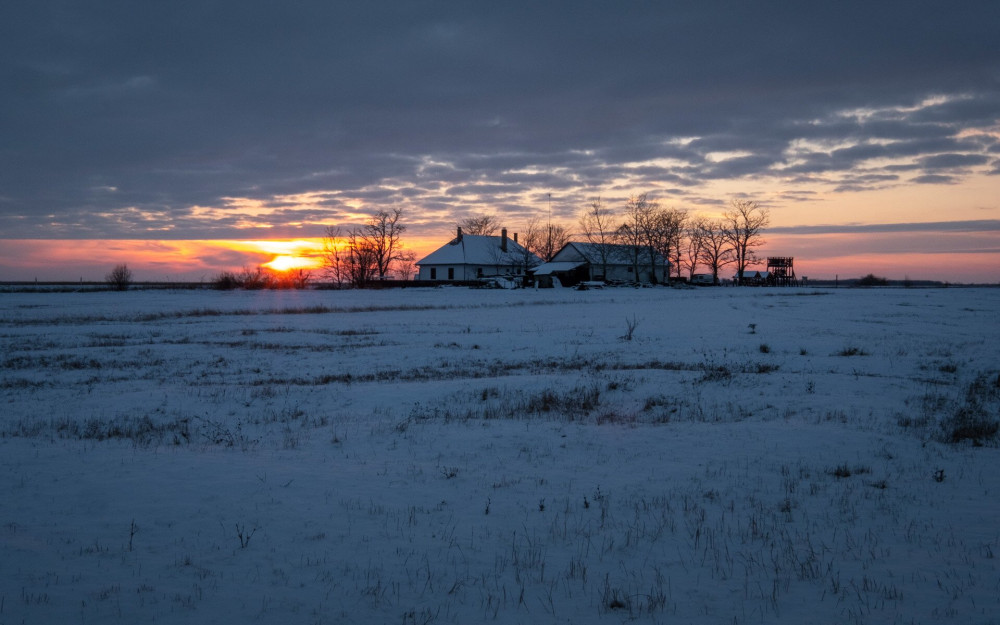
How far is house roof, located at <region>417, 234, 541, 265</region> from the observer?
97.6 m

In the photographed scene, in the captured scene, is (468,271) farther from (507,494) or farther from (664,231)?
(507,494)

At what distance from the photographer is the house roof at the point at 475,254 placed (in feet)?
320

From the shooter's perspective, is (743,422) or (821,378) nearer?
(743,422)

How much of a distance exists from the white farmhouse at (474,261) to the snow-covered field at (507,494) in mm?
79202

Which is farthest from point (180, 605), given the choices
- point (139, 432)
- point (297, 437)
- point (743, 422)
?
point (743, 422)

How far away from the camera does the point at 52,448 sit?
9547mm

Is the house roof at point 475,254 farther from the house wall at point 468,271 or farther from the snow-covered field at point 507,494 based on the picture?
the snow-covered field at point 507,494

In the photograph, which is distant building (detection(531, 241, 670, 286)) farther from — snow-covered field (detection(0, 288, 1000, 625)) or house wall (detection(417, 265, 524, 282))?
snow-covered field (detection(0, 288, 1000, 625))

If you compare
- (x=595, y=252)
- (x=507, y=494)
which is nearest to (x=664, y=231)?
(x=595, y=252)

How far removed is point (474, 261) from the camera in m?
97.1

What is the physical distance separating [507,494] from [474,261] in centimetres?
9010

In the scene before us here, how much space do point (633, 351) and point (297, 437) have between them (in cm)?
1326

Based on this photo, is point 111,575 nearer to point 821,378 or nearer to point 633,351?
point 821,378

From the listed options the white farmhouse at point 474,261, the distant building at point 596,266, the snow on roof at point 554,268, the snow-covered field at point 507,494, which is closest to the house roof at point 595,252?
the distant building at point 596,266
